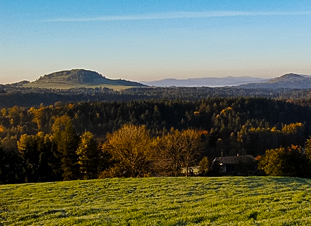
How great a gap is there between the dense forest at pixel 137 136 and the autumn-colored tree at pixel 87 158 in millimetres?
113

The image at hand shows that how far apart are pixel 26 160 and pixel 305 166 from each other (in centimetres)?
3535

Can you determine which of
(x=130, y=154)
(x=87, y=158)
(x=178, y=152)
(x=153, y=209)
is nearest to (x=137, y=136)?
(x=130, y=154)

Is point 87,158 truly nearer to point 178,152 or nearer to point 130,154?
point 130,154

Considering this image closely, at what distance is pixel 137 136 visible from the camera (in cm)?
3947

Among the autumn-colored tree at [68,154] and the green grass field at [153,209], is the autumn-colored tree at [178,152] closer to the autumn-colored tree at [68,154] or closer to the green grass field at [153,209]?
the autumn-colored tree at [68,154]

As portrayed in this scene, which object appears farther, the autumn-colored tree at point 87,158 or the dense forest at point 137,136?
the dense forest at point 137,136

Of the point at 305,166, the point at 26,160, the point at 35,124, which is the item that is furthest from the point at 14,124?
the point at 305,166

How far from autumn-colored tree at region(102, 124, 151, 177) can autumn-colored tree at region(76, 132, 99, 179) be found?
2.14m

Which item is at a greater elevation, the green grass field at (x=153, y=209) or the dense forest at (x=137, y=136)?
the green grass field at (x=153, y=209)

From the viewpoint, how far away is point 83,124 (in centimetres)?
11844

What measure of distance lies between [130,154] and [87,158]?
4.91m

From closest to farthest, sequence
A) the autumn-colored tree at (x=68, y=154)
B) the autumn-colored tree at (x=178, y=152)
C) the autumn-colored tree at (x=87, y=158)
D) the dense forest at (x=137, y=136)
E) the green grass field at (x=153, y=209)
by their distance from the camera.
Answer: the green grass field at (x=153, y=209) → the autumn-colored tree at (x=68, y=154) → the autumn-colored tree at (x=87, y=158) → the dense forest at (x=137, y=136) → the autumn-colored tree at (x=178, y=152)

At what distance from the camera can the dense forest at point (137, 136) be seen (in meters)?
38.4

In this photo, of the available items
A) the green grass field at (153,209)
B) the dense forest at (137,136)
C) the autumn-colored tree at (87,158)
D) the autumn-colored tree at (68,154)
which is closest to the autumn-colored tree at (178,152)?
the dense forest at (137,136)
